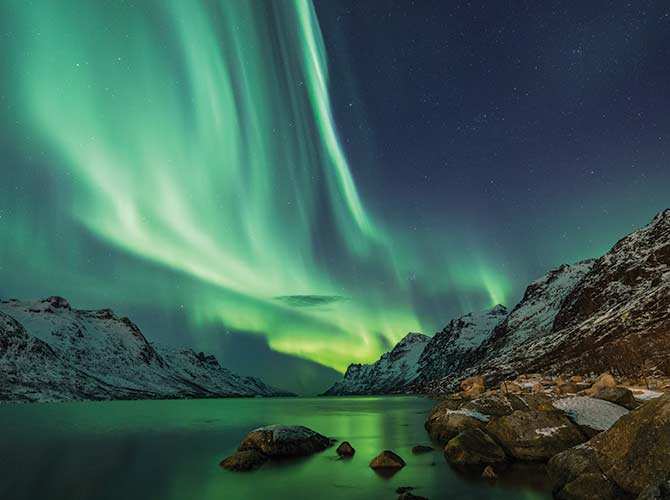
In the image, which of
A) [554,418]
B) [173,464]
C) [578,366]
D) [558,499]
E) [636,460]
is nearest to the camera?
[636,460]

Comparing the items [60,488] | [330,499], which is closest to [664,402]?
[330,499]

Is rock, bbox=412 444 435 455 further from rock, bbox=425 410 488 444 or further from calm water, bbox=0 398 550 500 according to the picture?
rock, bbox=425 410 488 444

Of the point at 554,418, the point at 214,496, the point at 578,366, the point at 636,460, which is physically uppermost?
the point at 578,366

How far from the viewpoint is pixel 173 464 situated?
35281mm

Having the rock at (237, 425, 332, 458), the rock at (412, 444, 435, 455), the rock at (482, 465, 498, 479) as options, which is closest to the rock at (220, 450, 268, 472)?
the rock at (237, 425, 332, 458)

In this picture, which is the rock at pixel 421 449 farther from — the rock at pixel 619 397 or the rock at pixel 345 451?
the rock at pixel 619 397

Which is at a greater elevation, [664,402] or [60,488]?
[664,402]

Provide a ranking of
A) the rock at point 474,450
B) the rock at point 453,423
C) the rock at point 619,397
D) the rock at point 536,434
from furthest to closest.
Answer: the rock at point 453,423 → the rock at point 619,397 → the rock at point 474,450 → the rock at point 536,434

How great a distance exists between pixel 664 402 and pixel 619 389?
62.4 ft

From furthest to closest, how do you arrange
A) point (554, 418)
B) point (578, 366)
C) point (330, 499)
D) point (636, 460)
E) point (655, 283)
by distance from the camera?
point (655, 283) < point (578, 366) < point (554, 418) < point (330, 499) < point (636, 460)

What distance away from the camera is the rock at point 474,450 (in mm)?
29969

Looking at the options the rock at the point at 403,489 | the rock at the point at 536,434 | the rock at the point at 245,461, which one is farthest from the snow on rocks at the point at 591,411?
the rock at the point at 245,461

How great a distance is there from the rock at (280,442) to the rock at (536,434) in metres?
15.1

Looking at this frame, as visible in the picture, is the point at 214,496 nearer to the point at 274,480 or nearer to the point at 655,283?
the point at 274,480
